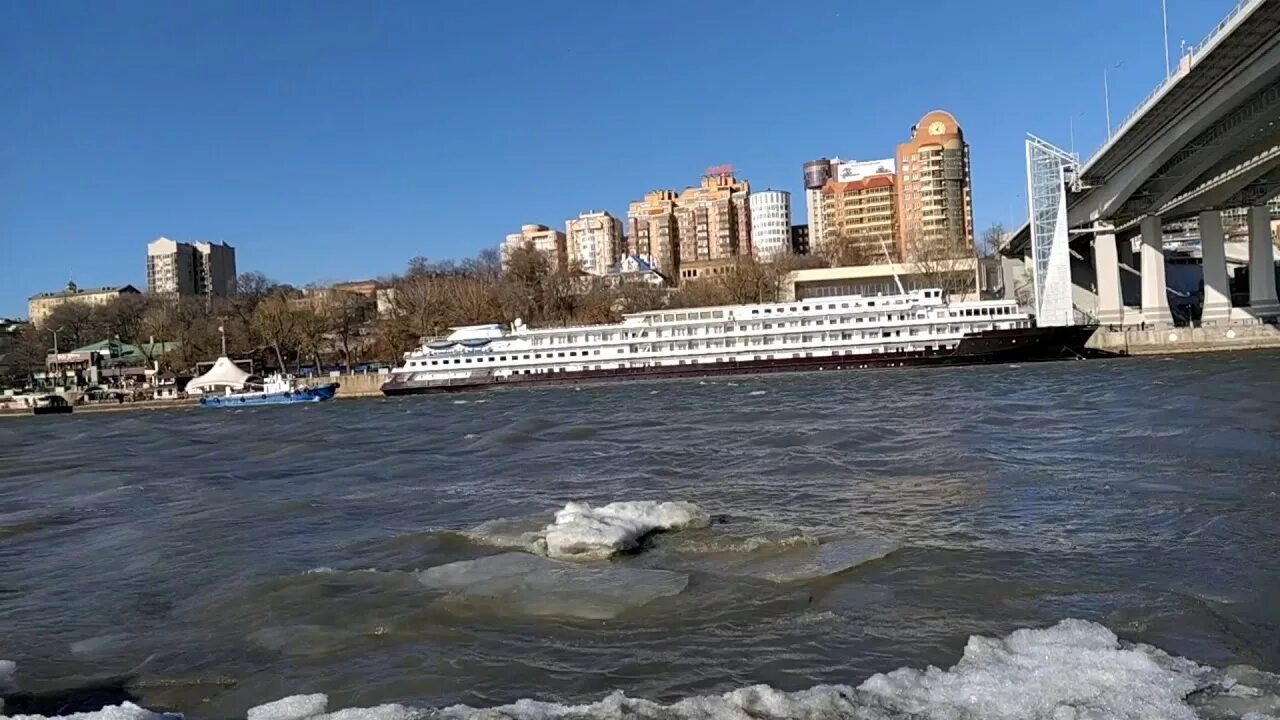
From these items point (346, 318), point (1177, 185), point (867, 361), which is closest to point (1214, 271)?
point (1177, 185)

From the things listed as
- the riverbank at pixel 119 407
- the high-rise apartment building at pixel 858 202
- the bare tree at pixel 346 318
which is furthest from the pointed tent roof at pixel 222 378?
the high-rise apartment building at pixel 858 202

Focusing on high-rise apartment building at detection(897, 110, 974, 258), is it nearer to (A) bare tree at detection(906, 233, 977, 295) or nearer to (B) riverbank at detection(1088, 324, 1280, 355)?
(A) bare tree at detection(906, 233, 977, 295)

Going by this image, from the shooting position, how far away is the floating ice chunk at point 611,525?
966 centimetres

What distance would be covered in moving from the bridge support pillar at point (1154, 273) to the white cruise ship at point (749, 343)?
23.1ft

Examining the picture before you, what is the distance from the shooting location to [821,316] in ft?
192

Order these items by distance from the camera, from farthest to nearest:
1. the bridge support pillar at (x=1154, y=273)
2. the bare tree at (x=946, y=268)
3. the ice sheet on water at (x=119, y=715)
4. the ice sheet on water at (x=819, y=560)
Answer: the bare tree at (x=946, y=268) < the bridge support pillar at (x=1154, y=273) < the ice sheet on water at (x=819, y=560) < the ice sheet on water at (x=119, y=715)

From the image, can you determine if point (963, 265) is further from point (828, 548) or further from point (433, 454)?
point (828, 548)

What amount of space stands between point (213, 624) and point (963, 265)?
90.4m

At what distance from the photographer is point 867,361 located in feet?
186

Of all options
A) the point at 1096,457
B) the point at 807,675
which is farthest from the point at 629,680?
the point at 1096,457

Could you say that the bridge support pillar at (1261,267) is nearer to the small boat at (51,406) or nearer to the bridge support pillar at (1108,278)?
the bridge support pillar at (1108,278)

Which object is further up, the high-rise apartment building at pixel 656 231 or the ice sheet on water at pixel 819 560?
the high-rise apartment building at pixel 656 231

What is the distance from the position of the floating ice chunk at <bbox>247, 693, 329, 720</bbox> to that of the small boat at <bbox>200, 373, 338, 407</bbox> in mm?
61214

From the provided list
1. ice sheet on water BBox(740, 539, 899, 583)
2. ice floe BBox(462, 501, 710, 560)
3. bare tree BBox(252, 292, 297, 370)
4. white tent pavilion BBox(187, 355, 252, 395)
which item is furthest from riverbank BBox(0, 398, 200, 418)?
ice sheet on water BBox(740, 539, 899, 583)
